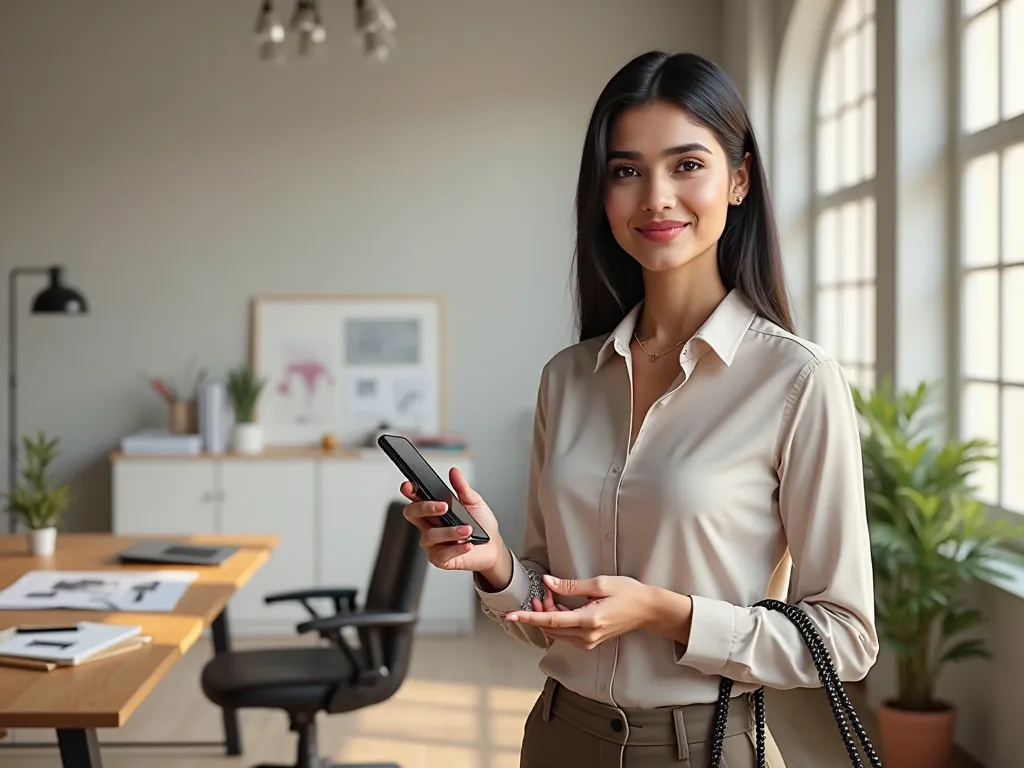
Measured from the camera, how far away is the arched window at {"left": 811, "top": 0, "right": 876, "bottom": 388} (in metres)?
5.06

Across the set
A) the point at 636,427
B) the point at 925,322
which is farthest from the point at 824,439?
the point at 925,322

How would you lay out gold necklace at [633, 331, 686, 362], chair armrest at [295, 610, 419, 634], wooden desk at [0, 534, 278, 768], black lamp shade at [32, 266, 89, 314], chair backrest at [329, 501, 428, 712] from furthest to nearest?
1. black lamp shade at [32, 266, 89, 314]
2. chair backrest at [329, 501, 428, 712]
3. chair armrest at [295, 610, 419, 634]
4. wooden desk at [0, 534, 278, 768]
5. gold necklace at [633, 331, 686, 362]

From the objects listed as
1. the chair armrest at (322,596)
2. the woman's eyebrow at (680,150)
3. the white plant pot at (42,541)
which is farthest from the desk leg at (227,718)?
the woman's eyebrow at (680,150)

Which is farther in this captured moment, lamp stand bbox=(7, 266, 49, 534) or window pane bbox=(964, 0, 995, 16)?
lamp stand bbox=(7, 266, 49, 534)

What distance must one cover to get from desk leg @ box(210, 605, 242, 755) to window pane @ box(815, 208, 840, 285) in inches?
123

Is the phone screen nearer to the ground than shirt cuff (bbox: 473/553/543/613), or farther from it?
farther from it

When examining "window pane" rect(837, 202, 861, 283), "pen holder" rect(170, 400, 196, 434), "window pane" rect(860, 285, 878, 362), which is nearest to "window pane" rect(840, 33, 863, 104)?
"window pane" rect(837, 202, 861, 283)

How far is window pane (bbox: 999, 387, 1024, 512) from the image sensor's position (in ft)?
12.5

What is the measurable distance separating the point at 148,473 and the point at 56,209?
1544mm

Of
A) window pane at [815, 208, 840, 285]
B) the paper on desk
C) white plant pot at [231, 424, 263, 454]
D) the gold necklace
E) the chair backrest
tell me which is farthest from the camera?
white plant pot at [231, 424, 263, 454]

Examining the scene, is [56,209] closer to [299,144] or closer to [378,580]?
[299,144]

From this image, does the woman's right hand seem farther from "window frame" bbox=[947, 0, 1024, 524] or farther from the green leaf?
"window frame" bbox=[947, 0, 1024, 524]

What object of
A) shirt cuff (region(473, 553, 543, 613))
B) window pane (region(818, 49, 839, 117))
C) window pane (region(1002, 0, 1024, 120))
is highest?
window pane (region(818, 49, 839, 117))

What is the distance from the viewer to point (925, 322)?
4.24 meters
